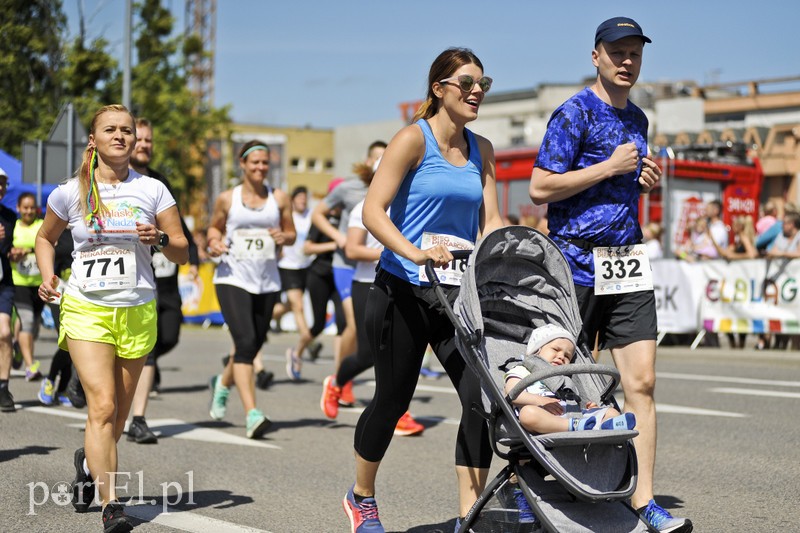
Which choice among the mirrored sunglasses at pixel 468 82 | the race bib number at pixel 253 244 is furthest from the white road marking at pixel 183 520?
the race bib number at pixel 253 244

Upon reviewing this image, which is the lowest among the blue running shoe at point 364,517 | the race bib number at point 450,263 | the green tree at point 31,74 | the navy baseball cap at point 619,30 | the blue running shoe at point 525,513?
the blue running shoe at point 364,517

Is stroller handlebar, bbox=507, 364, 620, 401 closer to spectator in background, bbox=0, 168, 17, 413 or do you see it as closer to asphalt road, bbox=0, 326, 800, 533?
asphalt road, bbox=0, 326, 800, 533

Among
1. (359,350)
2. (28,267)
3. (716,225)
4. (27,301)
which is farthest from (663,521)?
(716,225)

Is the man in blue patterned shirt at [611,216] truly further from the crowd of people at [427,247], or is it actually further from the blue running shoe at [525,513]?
the blue running shoe at [525,513]

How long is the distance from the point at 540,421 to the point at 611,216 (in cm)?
148

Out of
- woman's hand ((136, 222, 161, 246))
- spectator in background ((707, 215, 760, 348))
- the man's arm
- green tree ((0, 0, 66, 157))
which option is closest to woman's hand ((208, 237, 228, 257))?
woman's hand ((136, 222, 161, 246))

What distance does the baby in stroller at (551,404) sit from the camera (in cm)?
454

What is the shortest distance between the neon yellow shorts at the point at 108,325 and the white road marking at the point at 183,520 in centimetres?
81

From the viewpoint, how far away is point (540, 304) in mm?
5168

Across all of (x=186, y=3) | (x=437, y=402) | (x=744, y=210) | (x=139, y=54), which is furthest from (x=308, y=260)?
(x=186, y=3)

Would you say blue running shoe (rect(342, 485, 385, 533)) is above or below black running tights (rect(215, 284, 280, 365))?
below

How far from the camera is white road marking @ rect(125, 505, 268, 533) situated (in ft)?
18.7

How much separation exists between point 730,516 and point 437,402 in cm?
541

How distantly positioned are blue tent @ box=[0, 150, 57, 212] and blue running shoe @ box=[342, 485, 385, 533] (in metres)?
13.7
